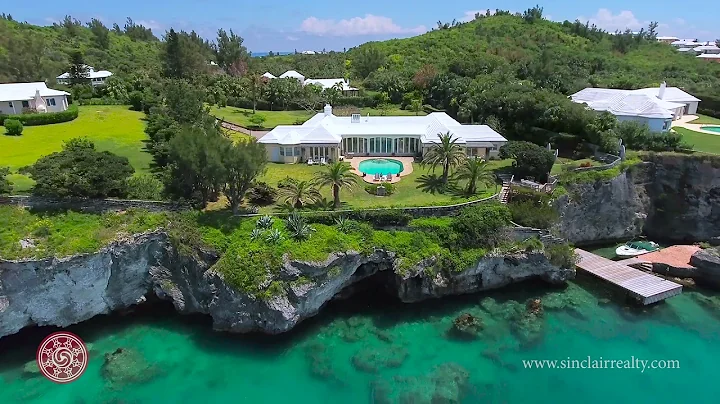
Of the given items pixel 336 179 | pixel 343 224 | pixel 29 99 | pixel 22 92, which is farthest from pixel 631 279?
pixel 22 92

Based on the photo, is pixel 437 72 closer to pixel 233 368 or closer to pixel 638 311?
pixel 638 311

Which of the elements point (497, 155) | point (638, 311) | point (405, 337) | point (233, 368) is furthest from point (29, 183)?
point (638, 311)

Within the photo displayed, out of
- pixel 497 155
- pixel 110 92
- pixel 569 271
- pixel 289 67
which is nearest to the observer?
pixel 569 271

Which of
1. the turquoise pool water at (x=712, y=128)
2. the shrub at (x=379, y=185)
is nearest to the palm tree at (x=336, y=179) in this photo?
the shrub at (x=379, y=185)

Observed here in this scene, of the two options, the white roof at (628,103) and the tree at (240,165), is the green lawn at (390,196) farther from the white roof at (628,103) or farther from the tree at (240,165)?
the white roof at (628,103)

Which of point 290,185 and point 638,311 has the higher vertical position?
point 290,185
